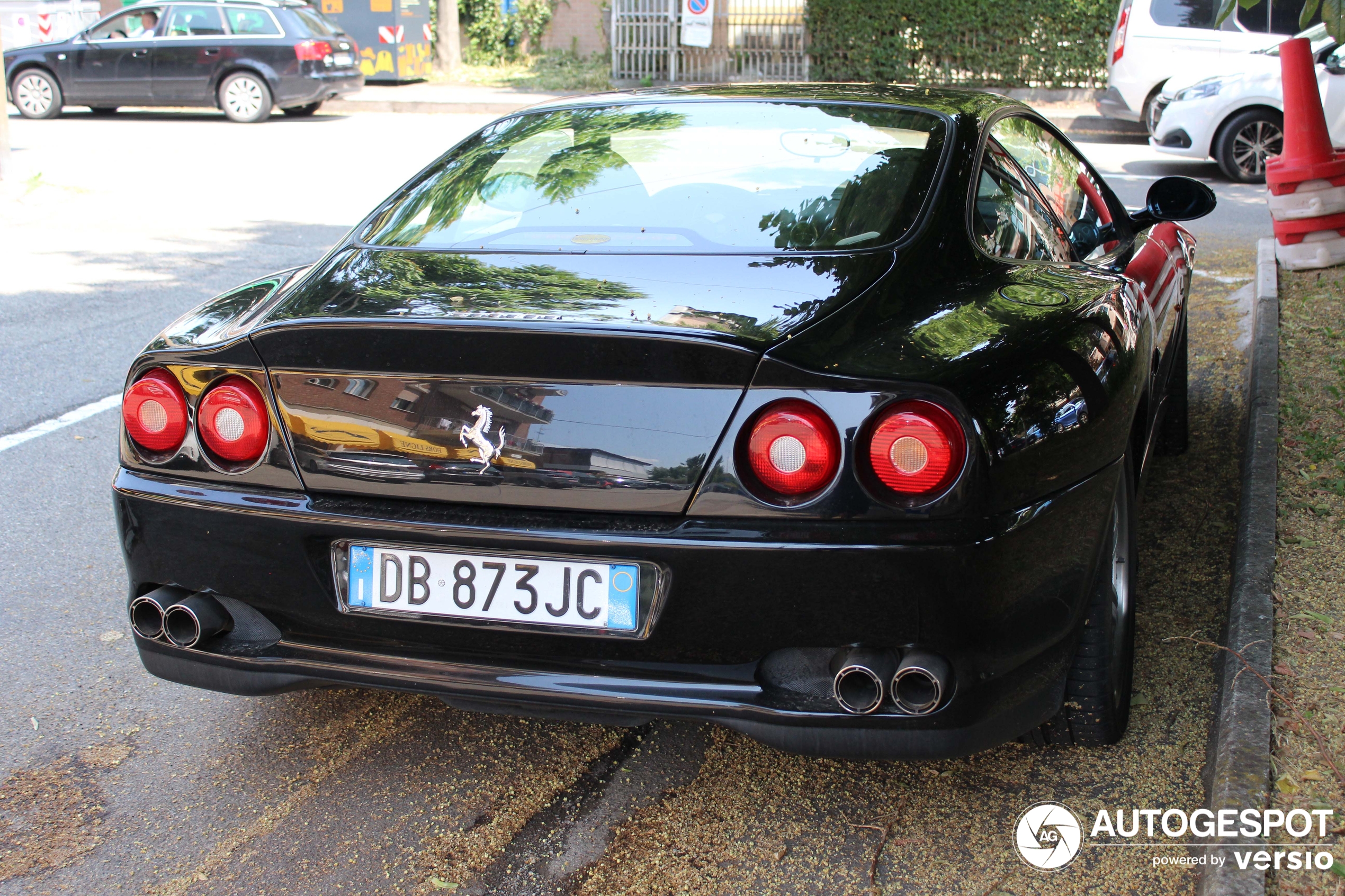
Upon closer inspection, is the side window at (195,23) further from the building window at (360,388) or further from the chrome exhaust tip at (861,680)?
the chrome exhaust tip at (861,680)

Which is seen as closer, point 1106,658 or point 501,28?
point 1106,658

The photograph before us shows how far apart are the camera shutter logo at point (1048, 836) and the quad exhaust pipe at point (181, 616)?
5.37 ft

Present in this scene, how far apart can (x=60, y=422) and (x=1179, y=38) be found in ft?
40.1

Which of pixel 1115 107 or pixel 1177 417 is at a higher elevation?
pixel 1115 107

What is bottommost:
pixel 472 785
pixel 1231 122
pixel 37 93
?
pixel 472 785

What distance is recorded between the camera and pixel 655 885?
222cm

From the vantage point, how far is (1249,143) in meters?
11.2

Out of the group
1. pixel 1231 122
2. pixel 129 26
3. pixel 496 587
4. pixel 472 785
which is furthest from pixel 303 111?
pixel 496 587

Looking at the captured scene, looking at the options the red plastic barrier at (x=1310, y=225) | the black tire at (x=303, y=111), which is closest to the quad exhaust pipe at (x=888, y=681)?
the red plastic barrier at (x=1310, y=225)

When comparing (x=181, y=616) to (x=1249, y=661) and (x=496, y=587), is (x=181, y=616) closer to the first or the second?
(x=496, y=587)

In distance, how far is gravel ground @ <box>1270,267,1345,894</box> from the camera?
231 cm

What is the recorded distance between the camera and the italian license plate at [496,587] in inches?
82.9

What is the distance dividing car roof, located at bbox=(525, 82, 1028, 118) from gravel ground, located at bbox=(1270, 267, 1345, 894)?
1.50 meters

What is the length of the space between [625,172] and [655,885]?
1.70 m
